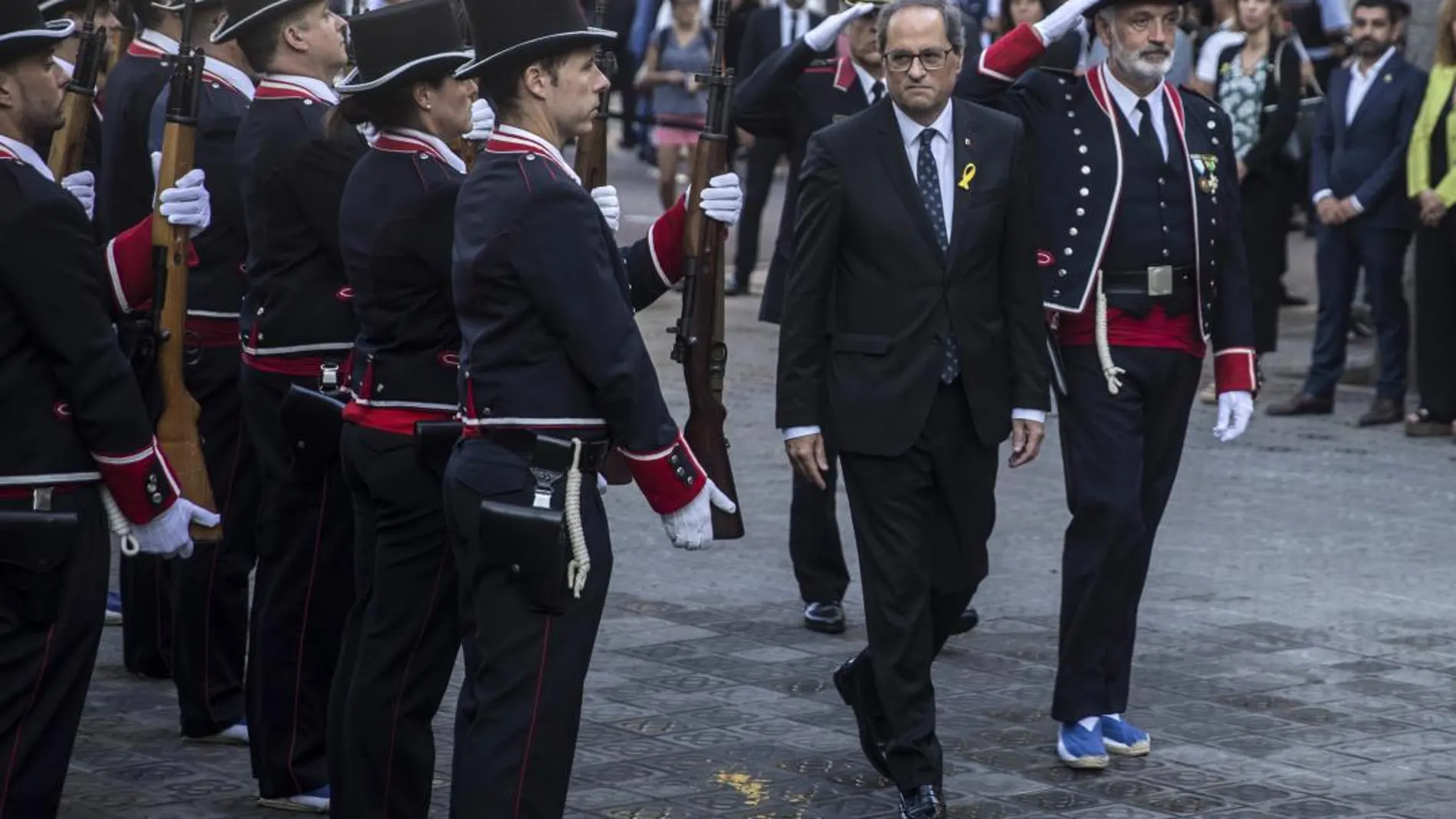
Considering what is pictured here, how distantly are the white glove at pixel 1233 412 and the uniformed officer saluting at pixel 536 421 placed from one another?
2493mm

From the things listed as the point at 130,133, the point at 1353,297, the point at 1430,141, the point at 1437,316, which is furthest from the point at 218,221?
the point at 1353,297

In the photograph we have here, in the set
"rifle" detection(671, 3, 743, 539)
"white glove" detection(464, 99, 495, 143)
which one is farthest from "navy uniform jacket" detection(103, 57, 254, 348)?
"rifle" detection(671, 3, 743, 539)

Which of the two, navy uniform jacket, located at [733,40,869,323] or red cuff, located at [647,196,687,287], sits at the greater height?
navy uniform jacket, located at [733,40,869,323]

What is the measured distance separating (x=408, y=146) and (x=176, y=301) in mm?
1037

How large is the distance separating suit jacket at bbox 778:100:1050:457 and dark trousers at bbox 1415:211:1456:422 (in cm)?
675

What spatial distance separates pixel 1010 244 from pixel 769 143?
10.6 metres

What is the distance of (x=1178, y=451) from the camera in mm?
7367

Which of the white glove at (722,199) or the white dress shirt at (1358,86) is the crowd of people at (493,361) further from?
the white dress shirt at (1358,86)

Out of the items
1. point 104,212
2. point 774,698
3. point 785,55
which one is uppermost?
point 785,55

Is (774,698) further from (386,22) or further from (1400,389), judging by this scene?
(1400,389)

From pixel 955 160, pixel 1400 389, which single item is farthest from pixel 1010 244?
pixel 1400 389

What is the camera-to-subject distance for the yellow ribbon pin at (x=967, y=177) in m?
6.63

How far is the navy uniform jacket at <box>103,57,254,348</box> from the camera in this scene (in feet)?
23.7

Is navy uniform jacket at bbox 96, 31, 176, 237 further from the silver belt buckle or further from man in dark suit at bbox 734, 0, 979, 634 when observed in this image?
the silver belt buckle
